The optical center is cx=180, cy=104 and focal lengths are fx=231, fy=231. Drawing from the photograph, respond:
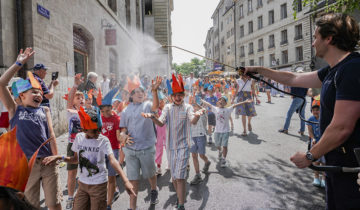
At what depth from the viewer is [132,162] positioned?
3.34 meters

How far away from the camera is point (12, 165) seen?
0.98 m

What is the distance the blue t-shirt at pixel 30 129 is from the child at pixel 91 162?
433mm

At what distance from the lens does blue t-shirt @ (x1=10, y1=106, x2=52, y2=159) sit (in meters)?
2.60

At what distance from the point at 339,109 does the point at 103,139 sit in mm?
2290

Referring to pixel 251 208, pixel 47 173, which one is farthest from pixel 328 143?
pixel 47 173

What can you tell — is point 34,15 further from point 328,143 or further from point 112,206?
point 328,143

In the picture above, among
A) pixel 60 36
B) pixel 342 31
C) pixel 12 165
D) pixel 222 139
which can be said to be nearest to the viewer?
pixel 12 165

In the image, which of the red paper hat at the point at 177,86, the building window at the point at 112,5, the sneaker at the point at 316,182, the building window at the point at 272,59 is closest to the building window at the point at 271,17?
the building window at the point at 272,59

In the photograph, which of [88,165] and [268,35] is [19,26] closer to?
[88,165]

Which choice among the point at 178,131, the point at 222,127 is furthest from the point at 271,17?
the point at 178,131

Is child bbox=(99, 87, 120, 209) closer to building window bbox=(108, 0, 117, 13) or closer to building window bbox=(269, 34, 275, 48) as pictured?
building window bbox=(108, 0, 117, 13)

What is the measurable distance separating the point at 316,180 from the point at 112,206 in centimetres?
335

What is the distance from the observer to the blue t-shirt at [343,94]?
4.80 feet

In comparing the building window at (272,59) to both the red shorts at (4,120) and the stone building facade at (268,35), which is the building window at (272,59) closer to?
the stone building facade at (268,35)
